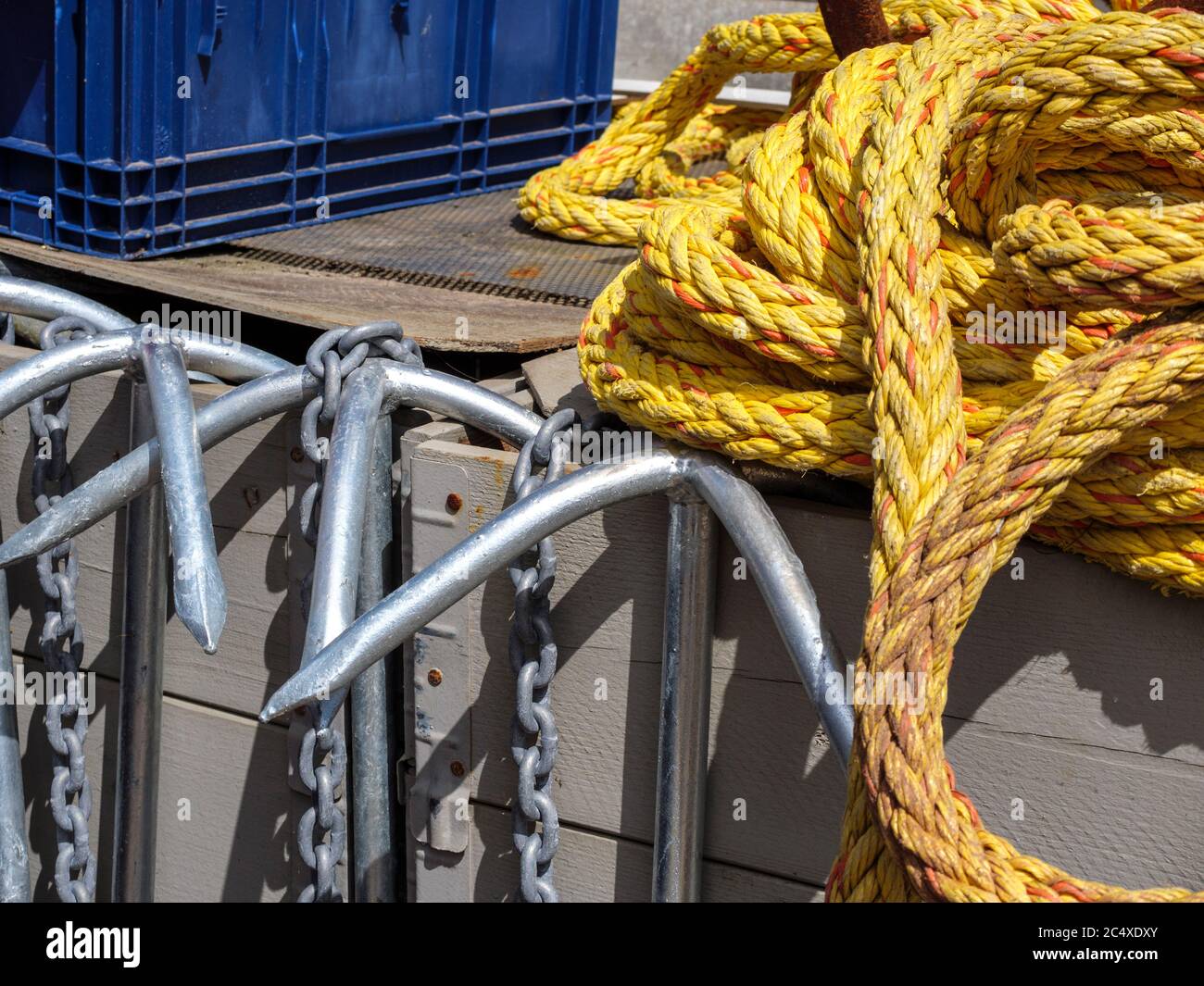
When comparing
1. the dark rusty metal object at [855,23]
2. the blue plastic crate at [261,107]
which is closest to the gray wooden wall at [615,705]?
the blue plastic crate at [261,107]

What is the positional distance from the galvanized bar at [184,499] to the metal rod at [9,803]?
0.49 metres

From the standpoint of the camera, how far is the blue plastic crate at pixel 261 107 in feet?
7.63

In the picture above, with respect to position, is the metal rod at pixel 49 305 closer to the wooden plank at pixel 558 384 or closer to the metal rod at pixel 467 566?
the wooden plank at pixel 558 384

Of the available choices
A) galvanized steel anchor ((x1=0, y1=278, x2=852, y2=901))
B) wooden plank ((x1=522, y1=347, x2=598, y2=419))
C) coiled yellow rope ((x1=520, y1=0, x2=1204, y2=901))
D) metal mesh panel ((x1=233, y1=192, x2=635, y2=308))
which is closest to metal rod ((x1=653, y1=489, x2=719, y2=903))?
galvanized steel anchor ((x1=0, y1=278, x2=852, y2=901))

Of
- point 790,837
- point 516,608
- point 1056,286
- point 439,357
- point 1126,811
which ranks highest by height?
point 1056,286

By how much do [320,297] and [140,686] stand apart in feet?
2.17

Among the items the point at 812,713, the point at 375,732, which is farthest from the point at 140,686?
the point at 812,713

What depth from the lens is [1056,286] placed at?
4.23ft

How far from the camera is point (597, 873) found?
1715 millimetres

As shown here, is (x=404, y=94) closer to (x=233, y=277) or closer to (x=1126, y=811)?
(x=233, y=277)

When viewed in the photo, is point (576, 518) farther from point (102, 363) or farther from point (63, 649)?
point (63, 649)

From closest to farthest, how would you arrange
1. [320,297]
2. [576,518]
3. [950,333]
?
[950,333] < [576,518] < [320,297]

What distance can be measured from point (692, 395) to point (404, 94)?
158 centimetres
